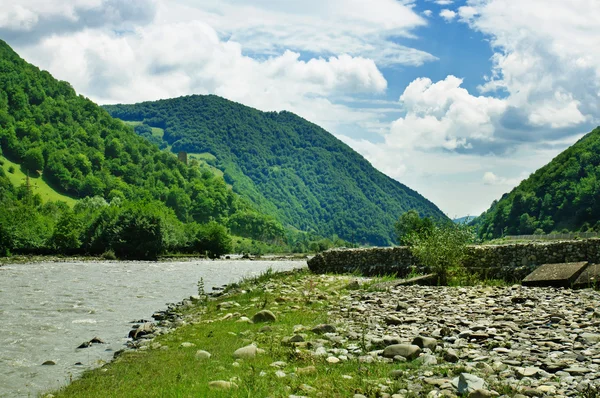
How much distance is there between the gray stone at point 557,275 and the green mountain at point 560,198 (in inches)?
5227

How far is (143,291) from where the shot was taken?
36594 mm

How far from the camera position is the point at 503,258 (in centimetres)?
2639

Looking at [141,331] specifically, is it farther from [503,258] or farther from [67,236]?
[67,236]

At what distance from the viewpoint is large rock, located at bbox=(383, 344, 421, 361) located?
9977 millimetres

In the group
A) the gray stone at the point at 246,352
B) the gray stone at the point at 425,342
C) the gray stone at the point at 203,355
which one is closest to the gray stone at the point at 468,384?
the gray stone at the point at 425,342

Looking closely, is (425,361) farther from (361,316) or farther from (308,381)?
(361,316)

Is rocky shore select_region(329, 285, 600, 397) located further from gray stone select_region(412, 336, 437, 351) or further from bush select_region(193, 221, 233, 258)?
bush select_region(193, 221, 233, 258)

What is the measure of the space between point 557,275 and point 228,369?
14.8 meters

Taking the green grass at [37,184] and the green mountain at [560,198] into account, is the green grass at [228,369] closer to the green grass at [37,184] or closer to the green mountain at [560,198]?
the green mountain at [560,198]

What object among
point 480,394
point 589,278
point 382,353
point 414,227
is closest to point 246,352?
point 382,353

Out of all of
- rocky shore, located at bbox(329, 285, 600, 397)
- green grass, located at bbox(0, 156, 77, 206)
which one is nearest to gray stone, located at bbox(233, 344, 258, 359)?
rocky shore, located at bbox(329, 285, 600, 397)

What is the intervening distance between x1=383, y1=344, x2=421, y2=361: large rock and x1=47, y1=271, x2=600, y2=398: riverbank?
0.06 feet

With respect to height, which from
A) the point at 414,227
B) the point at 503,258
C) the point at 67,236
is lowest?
the point at 503,258

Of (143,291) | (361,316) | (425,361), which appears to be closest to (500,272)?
(361,316)
